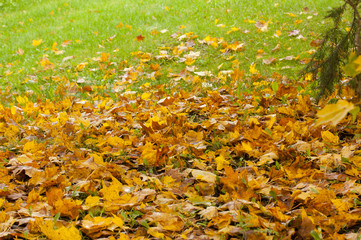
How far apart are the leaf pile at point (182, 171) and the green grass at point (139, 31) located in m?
1.66

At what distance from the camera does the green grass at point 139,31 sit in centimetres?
537

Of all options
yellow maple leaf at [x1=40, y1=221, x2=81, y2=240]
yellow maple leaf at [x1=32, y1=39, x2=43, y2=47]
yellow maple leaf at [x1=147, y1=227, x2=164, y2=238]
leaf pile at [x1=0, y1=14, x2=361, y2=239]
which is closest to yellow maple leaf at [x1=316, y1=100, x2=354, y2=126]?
leaf pile at [x1=0, y1=14, x2=361, y2=239]

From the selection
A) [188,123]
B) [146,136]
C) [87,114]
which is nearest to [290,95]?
[188,123]

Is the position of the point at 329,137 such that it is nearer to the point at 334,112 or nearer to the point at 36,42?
the point at 334,112

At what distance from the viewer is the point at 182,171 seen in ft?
7.00

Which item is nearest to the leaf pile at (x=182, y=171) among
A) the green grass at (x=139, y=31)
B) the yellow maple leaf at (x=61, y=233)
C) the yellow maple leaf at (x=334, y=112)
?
the yellow maple leaf at (x=61, y=233)

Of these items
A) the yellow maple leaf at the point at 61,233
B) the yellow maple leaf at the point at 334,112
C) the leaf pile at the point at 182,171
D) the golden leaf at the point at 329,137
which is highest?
the yellow maple leaf at the point at 334,112

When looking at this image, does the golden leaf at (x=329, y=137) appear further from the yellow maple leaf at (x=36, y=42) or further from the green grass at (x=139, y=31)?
the yellow maple leaf at (x=36, y=42)

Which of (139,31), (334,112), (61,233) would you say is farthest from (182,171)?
(139,31)

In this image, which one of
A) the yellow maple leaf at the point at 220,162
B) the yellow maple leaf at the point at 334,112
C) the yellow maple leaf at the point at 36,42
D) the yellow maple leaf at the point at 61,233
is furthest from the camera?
the yellow maple leaf at the point at 36,42

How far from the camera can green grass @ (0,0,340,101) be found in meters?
5.37

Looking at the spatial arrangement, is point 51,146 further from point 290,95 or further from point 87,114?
point 290,95

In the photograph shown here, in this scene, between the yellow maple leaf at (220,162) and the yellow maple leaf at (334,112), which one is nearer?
the yellow maple leaf at (334,112)

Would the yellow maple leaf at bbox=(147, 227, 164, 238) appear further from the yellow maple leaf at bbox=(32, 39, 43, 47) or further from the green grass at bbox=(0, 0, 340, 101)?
the yellow maple leaf at bbox=(32, 39, 43, 47)
